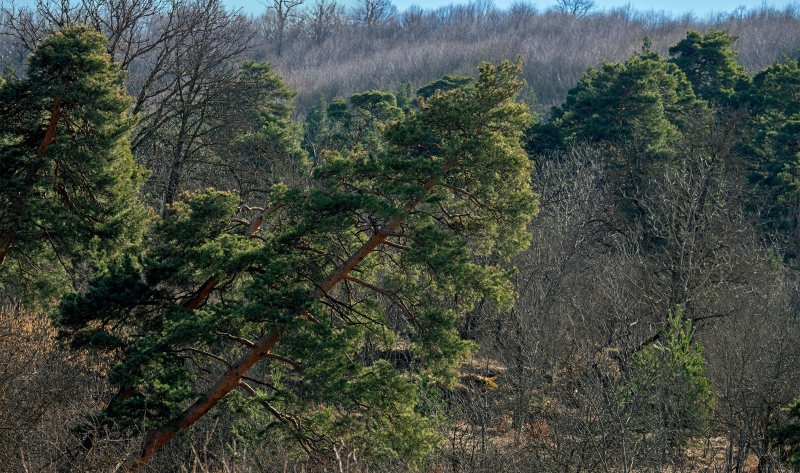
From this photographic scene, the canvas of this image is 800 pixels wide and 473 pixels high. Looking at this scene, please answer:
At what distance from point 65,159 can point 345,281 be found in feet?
19.1

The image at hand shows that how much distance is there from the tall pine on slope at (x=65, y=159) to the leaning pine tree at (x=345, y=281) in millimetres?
2620

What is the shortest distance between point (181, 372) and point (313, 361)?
223 cm

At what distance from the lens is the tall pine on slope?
46.1ft

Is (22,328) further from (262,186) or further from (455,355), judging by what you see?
(455,355)

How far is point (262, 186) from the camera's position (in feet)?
86.3

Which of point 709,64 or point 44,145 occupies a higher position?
point 44,145

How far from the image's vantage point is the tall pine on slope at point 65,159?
46.1ft

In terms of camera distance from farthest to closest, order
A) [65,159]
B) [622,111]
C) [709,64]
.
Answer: [709,64] → [622,111] → [65,159]

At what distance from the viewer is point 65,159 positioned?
14.5 m

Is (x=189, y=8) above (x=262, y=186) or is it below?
above

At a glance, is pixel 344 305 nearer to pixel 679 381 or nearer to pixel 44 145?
pixel 679 381

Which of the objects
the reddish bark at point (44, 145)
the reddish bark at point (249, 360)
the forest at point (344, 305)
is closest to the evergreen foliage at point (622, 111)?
the forest at point (344, 305)

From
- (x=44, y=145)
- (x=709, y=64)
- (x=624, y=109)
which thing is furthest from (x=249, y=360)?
(x=709, y=64)

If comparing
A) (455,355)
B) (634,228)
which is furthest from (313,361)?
(634,228)
